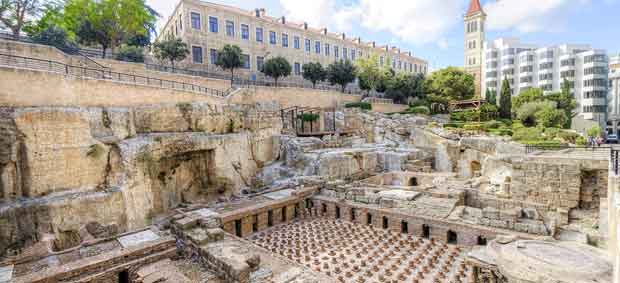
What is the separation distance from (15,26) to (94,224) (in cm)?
2174

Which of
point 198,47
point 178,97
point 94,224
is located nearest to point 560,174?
point 94,224

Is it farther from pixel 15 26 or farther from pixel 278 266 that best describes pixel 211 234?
pixel 15 26

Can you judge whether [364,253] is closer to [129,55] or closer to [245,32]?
[129,55]

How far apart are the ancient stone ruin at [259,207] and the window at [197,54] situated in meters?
17.0

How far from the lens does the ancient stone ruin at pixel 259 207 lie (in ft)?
24.8

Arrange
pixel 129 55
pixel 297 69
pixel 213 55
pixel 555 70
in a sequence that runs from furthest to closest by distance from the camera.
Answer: pixel 555 70
pixel 297 69
pixel 213 55
pixel 129 55

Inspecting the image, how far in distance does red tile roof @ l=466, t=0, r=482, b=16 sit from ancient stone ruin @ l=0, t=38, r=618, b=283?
2106 inches

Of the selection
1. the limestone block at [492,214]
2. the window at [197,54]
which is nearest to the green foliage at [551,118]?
the limestone block at [492,214]

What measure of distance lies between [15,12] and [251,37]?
24641 millimetres

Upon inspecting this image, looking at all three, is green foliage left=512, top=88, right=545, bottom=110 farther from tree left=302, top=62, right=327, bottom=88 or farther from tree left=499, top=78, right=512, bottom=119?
tree left=302, top=62, right=327, bottom=88

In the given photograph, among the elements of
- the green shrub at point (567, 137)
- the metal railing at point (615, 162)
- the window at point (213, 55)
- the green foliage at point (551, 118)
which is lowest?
the metal railing at point (615, 162)

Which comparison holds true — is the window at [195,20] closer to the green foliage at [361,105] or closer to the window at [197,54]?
the window at [197,54]

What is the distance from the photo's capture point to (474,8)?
211ft

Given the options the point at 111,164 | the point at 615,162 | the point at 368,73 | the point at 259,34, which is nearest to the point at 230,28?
the point at 259,34
